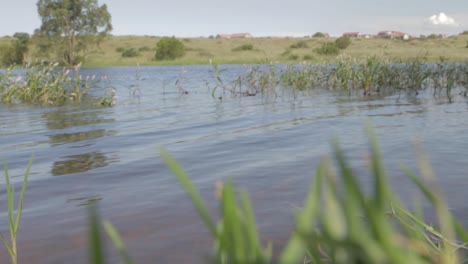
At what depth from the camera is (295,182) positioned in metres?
3.85

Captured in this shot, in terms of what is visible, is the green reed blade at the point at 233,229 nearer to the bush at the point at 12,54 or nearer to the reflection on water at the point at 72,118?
the reflection on water at the point at 72,118

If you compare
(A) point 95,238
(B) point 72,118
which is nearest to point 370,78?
(B) point 72,118

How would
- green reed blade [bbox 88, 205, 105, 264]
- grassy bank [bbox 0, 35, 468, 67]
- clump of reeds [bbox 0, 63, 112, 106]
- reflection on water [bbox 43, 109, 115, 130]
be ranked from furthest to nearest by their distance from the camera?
grassy bank [bbox 0, 35, 468, 67]
clump of reeds [bbox 0, 63, 112, 106]
reflection on water [bbox 43, 109, 115, 130]
green reed blade [bbox 88, 205, 105, 264]

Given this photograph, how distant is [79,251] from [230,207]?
2.35m

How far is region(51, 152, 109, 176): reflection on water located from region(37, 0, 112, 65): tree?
1804 inches

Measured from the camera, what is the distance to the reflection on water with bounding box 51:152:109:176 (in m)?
4.48

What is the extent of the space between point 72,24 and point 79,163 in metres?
48.4

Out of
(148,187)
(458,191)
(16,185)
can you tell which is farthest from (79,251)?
(458,191)

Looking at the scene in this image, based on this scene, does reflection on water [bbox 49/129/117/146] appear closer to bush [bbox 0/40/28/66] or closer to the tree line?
bush [bbox 0/40/28/66]

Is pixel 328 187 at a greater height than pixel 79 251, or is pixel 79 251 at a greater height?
pixel 328 187

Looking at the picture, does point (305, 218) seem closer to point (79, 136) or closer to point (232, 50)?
point (79, 136)

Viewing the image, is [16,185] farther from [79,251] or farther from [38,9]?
[38,9]

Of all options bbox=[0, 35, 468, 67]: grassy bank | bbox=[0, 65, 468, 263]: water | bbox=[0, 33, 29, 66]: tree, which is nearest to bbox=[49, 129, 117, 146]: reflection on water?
bbox=[0, 65, 468, 263]: water

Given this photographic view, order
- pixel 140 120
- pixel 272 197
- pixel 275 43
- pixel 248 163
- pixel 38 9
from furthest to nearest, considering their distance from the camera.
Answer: pixel 275 43
pixel 38 9
pixel 140 120
pixel 248 163
pixel 272 197
